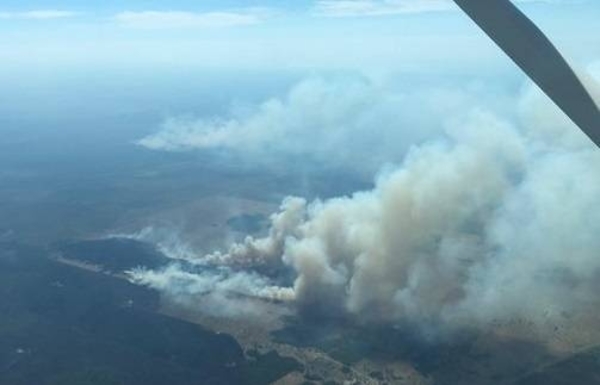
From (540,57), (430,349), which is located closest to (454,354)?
(430,349)

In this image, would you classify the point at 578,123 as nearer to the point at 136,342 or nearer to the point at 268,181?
the point at 136,342

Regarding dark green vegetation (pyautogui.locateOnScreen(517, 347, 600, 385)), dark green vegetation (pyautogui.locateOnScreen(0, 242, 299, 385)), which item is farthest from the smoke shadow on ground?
dark green vegetation (pyautogui.locateOnScreen(0, 242, 299, 385))

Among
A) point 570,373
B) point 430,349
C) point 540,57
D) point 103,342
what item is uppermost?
point 103,342

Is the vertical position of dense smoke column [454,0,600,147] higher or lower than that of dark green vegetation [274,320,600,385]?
lower

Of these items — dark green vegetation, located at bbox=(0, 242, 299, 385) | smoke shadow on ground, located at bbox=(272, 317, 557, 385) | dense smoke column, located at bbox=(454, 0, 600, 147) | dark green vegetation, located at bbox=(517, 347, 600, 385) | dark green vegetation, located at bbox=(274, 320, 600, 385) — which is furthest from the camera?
dark green vegetation, located at bbox=(0, 242, 299, 385)

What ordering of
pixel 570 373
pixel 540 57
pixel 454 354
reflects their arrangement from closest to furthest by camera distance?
pixel 540 57, pixel 570 373, pixel 454 354

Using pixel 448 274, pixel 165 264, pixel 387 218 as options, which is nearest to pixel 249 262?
pixel 165 264

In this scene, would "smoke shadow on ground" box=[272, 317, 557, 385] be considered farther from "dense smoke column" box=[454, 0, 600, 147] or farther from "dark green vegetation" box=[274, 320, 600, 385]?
"dense smoke column" box=[454, 0, 600, 147]

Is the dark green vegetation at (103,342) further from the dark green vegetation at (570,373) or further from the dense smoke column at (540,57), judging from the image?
the dense smoke column at (540,57)

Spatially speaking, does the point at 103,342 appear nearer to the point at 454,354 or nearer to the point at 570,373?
the point at 454,354
